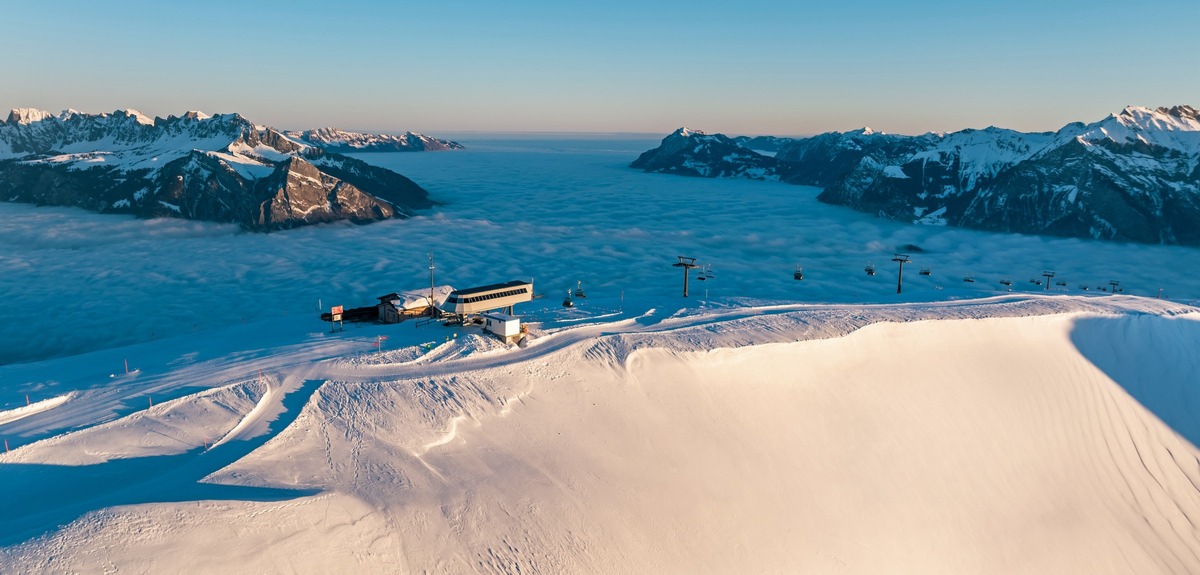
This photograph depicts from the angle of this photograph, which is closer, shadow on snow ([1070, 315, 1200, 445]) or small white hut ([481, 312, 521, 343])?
small white hut ([481, 312, 521, 343])

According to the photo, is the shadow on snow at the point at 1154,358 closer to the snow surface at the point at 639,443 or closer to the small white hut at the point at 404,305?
the snow surface at the point at 639,443

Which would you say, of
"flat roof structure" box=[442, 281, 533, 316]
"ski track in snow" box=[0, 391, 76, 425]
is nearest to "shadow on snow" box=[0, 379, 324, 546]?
"ski track in snow" box=[0, 391, 76, 425]

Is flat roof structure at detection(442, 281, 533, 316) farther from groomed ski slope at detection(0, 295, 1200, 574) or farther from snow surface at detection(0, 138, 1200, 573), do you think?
snow surface at detection(0, 138, 1200, 573)

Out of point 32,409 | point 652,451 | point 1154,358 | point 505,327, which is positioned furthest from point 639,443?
point 1154,358

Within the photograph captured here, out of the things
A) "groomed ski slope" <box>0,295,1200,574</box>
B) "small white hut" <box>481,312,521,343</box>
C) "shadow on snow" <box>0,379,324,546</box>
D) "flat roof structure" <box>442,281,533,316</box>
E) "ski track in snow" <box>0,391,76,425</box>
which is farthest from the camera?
"flat roof structure" <box>442,281,533,316</box>

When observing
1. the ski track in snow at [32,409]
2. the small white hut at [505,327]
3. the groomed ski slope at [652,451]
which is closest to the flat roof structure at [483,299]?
the small white hut at [505,327]

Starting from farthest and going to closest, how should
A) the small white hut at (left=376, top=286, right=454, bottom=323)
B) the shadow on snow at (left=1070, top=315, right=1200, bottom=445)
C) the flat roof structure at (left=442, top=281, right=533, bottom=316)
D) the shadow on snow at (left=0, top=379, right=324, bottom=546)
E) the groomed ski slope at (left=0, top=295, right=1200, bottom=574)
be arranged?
the small white hut at (left=376, top=286, right=454, bottom=323)
the shadow on snow at (left=1070, top=315, right=1200, bottom=445)
the flat roof structure at (left=442, top=281, right=533, bottom=316)
the groomed ski slope at (left=0, top=295, right=1200, bottom=574)
the shadow on snow at (left=0, top=379, right=324, bottom=546)

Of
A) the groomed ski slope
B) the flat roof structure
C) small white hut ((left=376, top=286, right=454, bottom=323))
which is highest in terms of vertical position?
the flat roof structure
